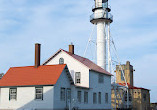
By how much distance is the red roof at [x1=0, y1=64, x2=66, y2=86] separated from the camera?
31.5m

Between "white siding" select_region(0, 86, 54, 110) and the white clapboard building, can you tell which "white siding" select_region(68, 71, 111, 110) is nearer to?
the white clapboard building

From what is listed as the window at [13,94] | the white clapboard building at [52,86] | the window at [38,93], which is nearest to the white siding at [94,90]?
the white clapboard building at [52,86]

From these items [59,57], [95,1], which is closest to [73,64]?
[59,57]

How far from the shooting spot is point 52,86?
3052 cm

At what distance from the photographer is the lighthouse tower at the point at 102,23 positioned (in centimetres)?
4822

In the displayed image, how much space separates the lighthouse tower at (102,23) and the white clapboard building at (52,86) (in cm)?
840

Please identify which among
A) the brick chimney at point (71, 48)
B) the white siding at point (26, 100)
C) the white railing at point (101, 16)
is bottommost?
the white siding at point (26, 100)

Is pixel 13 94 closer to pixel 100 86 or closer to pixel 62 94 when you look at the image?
pixel 62 94

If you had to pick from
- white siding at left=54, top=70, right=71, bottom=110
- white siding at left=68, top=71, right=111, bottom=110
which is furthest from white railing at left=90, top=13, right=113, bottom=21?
white siding at left=54, top=70, right=71, bottom=110

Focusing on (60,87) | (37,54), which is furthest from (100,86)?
(37,54)

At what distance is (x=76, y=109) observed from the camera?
34406mm

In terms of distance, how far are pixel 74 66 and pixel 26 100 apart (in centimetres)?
968

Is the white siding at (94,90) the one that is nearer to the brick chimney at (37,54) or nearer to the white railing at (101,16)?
the brick chimney at (37,54)

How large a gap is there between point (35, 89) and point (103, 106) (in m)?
14.3
